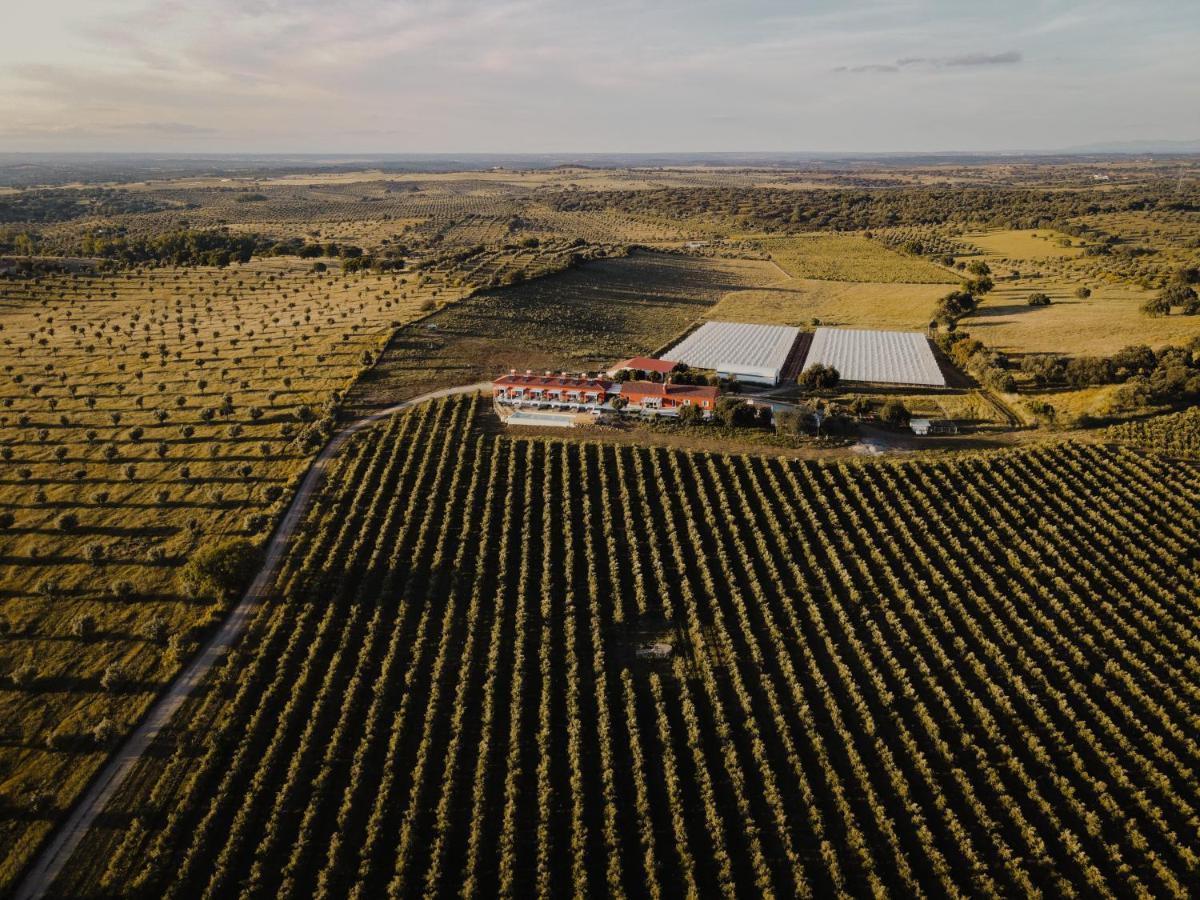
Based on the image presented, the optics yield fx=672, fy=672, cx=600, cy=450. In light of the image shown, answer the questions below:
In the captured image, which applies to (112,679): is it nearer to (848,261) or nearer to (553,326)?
(553,326)

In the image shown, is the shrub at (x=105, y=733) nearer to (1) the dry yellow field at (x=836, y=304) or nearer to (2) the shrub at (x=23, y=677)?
(2) the shrub at (x=23, y=677)

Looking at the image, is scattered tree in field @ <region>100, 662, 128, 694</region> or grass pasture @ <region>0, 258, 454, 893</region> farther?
scattered tree in field @ <region>100, 662, 128, 694</region>

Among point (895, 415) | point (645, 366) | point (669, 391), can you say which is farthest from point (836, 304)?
point (669, 391)

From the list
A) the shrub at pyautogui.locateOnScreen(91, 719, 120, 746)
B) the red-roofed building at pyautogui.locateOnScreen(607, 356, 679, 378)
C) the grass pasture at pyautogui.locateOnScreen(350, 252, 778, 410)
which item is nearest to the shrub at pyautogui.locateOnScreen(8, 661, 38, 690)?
the shrub at pyautogui.locateOnScreen(91, 719, 120, 746)

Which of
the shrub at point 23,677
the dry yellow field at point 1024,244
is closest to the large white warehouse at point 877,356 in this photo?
the dry yellow field at point 1024,244

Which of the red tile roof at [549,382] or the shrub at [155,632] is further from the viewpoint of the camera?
the red tile roof at [549,382]

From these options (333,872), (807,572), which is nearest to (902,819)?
(807,572)

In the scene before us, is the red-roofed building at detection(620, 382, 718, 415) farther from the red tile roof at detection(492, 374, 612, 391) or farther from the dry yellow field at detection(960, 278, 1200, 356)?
the dry yellow field at detection(960, 278, 1200, 356)
